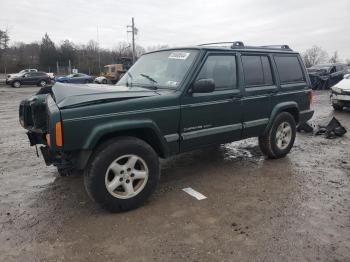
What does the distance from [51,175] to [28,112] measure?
117cm

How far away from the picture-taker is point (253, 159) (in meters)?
6.05

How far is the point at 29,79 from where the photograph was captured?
31594 millimetres

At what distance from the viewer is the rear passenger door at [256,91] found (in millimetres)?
5195

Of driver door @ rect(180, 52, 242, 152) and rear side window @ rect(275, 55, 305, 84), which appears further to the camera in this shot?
rear side window @ rect(275, 55, 305, 84)

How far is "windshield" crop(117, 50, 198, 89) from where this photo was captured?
14.7ft

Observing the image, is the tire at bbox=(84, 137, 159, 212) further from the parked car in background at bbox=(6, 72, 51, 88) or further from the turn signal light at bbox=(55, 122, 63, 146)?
the parked car in background at bbox=(6, 72, 51, 88)

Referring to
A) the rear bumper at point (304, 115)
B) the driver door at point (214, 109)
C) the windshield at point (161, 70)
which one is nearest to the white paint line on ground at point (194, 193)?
the driver door at point (214, 109)

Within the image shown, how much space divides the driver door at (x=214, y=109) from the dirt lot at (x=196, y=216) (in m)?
0.71

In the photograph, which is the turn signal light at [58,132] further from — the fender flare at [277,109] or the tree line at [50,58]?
the tree line at [50,58]

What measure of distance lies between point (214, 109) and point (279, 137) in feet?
6.31

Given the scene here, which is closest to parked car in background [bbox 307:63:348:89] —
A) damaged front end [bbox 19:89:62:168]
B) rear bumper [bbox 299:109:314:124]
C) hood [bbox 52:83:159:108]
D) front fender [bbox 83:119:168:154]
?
rear bumper [bbox 299:109:314:124]

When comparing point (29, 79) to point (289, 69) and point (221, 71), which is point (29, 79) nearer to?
point (289, 69)

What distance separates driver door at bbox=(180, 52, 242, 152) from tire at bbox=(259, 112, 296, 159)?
860mm

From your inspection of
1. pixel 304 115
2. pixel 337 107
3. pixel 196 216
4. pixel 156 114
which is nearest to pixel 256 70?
pixel 304 115
